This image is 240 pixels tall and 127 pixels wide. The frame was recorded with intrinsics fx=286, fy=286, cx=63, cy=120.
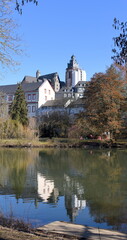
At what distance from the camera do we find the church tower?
11438cm

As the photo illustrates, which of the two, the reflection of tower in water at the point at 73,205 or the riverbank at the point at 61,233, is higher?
the riverbank at the point at 61,233

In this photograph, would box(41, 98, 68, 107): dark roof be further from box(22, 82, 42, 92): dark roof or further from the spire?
the spire

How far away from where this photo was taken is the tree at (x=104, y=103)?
1475 inches

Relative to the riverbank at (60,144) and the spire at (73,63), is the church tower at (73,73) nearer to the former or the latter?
the spire at (73,63)

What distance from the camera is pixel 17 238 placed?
5.19m

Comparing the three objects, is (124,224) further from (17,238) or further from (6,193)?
(6,193)

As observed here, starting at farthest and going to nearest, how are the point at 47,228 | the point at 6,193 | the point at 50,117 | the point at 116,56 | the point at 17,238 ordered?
the point at 50,117 < the point at 6,193 < the point at 47,228 < the point at 116,56 < the point at 17,238

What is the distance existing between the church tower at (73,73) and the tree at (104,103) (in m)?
73.7

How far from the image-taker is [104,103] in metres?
37.9

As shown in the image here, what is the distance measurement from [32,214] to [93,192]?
3.91 m

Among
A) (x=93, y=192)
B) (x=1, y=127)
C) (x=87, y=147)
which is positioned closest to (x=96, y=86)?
(x=87, y=147)

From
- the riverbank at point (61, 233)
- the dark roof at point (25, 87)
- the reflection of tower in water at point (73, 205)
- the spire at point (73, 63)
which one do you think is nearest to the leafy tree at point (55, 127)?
the dark roof at point (25, 87)

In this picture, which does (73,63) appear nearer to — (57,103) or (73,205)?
(57,103)

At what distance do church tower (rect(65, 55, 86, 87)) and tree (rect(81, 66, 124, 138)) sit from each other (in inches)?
2902
